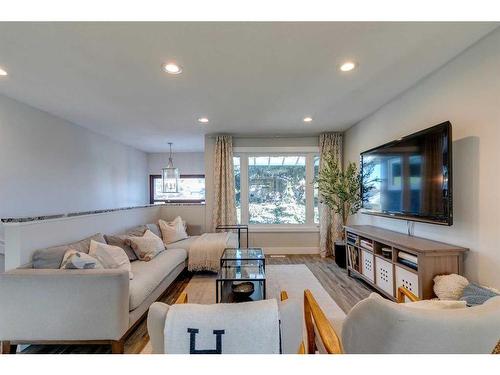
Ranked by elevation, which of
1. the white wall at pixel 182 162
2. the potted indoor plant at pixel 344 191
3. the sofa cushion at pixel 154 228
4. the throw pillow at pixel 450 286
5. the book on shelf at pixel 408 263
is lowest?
the throw pillow at pixel 450 286

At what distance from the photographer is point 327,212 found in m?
4.79

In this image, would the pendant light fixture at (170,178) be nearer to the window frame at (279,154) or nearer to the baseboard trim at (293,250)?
the window frame at (279,154)

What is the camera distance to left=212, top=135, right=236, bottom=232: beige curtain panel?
4758 mm

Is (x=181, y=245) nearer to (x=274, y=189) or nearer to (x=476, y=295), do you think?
(x=274, y=189)

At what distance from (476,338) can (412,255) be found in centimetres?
151

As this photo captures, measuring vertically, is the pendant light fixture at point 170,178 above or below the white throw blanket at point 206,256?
above

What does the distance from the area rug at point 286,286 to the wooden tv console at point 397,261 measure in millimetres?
616

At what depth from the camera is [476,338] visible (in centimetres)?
94

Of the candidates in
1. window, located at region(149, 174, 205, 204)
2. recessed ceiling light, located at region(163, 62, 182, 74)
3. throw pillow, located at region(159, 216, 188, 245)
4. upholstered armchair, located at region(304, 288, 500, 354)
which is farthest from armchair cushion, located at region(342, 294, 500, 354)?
window, located at region(149, 174, 205, 204)

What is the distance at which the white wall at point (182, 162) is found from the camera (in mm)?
7121

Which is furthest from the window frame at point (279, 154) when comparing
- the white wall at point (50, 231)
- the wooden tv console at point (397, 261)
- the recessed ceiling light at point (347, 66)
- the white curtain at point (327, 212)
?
the recessed ceiling light at point (347, 66)

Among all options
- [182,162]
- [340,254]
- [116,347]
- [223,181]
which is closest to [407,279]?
[340,254]

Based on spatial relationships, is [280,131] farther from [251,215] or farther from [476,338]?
[476,338]
